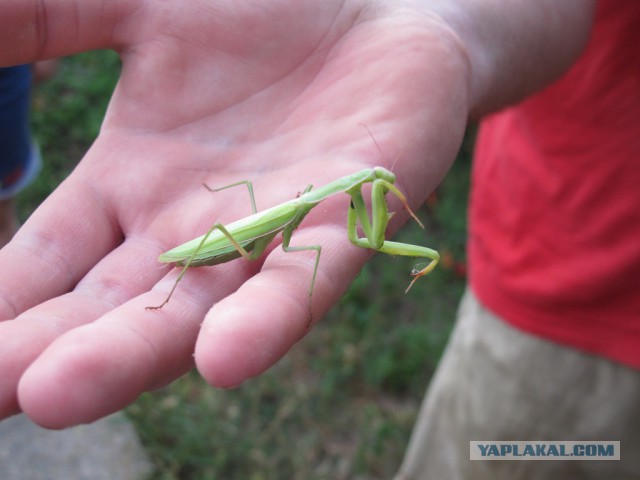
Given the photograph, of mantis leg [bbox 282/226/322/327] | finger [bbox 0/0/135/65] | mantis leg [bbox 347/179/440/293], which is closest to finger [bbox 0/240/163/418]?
mantis leg [bbox 282/226/322/327]

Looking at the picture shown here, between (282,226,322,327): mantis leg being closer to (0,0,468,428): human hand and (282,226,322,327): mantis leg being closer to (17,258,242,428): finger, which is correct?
(0,0,468,428): human hand

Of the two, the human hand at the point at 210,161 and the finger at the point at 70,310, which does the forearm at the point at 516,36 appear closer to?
the human hand at the point at 210,161

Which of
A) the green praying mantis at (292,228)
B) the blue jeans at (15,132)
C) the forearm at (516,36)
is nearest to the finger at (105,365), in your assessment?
the green praying mantis at (292,228)

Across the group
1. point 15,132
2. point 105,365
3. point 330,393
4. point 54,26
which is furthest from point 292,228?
point 15,132

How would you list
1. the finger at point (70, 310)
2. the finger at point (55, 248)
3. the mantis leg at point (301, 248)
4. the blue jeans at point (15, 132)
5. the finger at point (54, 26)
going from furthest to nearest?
1. the blue jeans at point (15, 132)
2. the finger at point (54, 26)
3. the finger at point (55, 248)
4. the mantis leg at point (301, 248)
5. the finger at point (70, 310)

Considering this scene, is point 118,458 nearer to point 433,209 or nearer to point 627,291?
point 627,291

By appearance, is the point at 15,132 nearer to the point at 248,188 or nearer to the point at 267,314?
the point at 248,188
